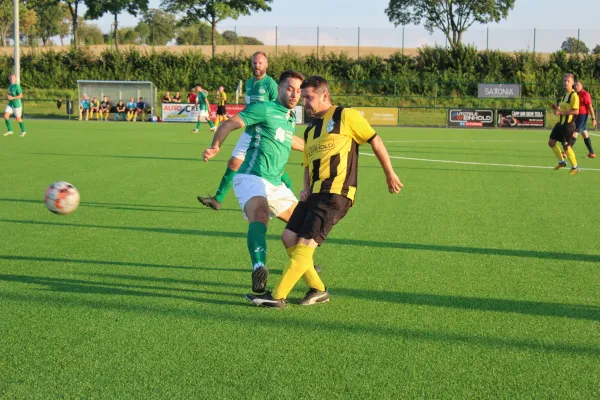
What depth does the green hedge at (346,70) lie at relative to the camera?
5341 centimetres

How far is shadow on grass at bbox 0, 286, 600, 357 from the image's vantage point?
4.43 meters

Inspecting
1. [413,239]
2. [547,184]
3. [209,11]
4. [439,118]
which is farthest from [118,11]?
[413,239]

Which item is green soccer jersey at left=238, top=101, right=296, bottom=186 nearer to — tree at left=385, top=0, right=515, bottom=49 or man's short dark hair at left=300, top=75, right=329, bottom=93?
man's short dark hair at left=300, top=75, right=329, bottom=93

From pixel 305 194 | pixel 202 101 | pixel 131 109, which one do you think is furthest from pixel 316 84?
pixel 131 109

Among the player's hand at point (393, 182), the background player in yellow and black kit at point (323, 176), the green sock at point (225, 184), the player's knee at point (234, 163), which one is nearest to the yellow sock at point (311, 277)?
the background player in yellow and black kit at point (323, 176)

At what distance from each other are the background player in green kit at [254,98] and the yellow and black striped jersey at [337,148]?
105 inches

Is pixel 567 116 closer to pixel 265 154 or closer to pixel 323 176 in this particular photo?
pixel 265 154

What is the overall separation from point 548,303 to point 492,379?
1.77 metres

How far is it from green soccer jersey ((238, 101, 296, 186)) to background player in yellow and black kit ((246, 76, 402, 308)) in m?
0.77

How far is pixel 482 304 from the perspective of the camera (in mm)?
5355

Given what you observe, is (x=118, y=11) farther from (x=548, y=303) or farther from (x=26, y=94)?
(x=548, y=303)

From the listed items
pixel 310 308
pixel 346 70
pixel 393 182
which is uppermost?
pixel 346 70

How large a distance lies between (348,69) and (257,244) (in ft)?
174

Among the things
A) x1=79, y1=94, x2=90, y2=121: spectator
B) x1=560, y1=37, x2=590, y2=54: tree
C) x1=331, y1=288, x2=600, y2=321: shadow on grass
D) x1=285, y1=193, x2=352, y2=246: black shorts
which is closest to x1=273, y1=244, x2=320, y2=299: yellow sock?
x1=285, y1=193, x2=352, y2=246: black shorts
